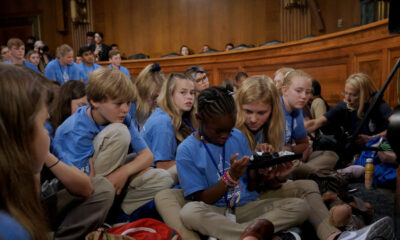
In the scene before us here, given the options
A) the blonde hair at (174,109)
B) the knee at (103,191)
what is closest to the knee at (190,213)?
the knee at (103,191)

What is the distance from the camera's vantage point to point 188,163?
5.30 feet

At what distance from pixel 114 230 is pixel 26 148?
811 mm

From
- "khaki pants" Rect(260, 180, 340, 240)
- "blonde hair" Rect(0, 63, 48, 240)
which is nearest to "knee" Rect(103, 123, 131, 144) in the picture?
"khaki pants" Rect(260, 180, 340, 240)

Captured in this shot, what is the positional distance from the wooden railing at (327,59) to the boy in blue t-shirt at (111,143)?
258 cm

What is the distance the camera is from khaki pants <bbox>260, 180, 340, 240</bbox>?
1.65 meters

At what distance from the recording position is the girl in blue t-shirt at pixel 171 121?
218 cm

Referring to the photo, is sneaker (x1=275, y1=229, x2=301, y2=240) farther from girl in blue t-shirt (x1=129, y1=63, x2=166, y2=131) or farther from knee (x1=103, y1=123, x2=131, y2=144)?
girl in blue t-shirt (x1=129, y1=63, x2=166, y2=131)

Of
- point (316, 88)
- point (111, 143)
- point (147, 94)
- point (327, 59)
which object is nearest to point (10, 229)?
point (111, 143)

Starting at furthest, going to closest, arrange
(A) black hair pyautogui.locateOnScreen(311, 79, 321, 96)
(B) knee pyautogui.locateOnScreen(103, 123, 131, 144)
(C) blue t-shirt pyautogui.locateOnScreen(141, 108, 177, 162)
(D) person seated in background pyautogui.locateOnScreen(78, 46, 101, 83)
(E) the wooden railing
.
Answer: (D) person seated in background pyautogui.locateOnScreen(78, 46, 101, 83)
(A) black hair pyautogui.locateOnScreen(311, 79, 321, 96)
(E) the wooden railing
(C) blue t-shirt pyautogui.locateOnScreen(141, 108, 177, 162)
(B) knee pyautogui.locateOnScreen(103, 123, 131, 144)

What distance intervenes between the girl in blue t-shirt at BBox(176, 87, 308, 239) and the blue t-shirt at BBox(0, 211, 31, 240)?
870 millimetres

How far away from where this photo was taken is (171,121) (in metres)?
2.25

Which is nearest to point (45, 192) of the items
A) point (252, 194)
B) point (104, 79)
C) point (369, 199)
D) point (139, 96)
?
point (104, 79)

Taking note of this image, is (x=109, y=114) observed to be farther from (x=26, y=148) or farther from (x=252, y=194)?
(x=26, y=148)

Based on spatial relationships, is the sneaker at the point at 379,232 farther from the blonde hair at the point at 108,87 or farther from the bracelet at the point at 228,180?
the blonde hair at the point at 108,87
